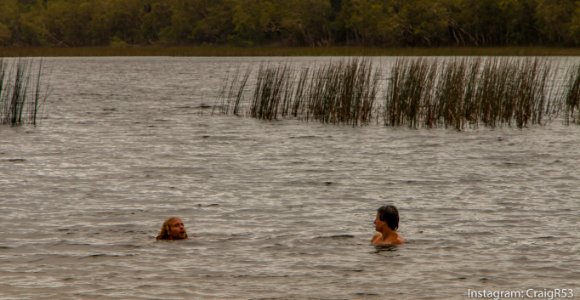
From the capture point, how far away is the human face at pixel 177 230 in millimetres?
14717

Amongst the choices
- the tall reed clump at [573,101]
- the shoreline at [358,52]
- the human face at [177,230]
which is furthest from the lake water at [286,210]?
the shoreline at [358,52]

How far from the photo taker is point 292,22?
412 ft

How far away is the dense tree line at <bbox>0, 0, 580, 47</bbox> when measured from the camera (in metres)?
102

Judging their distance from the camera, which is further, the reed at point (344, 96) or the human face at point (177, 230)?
the reed at point (344, 96)

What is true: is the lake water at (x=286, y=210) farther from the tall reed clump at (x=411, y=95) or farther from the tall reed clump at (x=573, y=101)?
the tall reed clump at (x=573, y=101)

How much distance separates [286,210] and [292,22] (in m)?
109

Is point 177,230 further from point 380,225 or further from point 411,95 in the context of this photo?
point 411,95

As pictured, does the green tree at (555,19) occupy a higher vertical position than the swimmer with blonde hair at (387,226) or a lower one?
higher

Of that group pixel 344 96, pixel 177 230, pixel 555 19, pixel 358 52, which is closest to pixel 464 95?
pixel 344 96

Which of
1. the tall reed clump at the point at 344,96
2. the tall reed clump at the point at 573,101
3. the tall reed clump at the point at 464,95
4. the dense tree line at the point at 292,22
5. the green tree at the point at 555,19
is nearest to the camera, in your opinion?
the tall reed clump at the point at 464,95

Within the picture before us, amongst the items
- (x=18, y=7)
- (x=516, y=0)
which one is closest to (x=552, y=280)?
(x=516, y=0)

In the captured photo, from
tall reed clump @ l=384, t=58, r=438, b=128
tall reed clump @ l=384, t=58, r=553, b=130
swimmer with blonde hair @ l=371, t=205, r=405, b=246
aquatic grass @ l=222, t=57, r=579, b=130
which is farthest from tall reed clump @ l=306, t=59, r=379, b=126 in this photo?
swimmer with blonde hair @ l=371, t=205, r=405, b=246

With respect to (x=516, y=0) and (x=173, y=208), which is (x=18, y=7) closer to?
(x=516, y=0)

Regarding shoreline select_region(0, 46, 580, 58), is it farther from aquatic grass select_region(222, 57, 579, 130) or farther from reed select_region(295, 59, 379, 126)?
aquatic grass select_region(222, 57, 579, 130)
